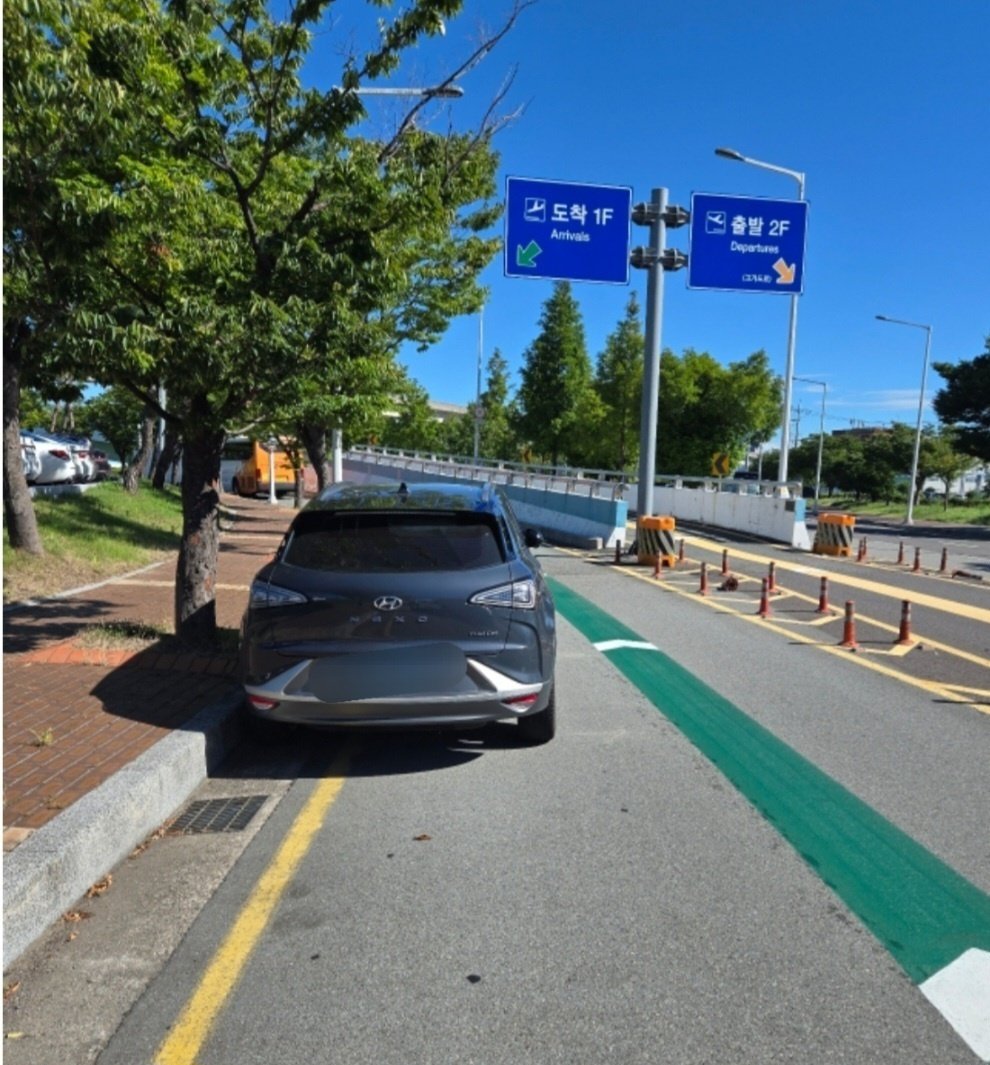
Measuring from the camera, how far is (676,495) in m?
35.2

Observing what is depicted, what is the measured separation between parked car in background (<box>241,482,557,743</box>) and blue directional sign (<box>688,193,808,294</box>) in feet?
49.5

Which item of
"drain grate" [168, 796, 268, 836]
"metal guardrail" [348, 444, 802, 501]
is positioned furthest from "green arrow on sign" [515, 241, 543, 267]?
"drain grate" [168, 796, 268, 836]

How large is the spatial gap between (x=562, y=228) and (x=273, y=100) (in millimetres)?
11860

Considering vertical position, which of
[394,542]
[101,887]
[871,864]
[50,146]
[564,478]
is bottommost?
[101,887]

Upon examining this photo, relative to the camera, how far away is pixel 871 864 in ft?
14.3

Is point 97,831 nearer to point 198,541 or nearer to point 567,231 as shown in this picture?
point 198,541

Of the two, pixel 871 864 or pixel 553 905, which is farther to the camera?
pixel 871 864

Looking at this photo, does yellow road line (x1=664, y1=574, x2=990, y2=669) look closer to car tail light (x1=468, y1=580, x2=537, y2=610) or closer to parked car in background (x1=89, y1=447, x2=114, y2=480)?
car tail light (x1=468, y1=580, x2=537, y2=610)

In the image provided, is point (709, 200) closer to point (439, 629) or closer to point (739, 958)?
point (439, 629)

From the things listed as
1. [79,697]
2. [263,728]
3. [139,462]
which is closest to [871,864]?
[263,728]

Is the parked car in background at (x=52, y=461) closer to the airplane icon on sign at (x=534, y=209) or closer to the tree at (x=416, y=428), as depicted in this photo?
the tree at (x=416, y=428)

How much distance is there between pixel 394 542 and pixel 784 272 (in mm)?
16107

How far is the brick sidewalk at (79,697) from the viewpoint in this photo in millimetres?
4699

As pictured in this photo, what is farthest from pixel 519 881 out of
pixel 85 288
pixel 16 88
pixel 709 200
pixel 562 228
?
pixel 709 200
